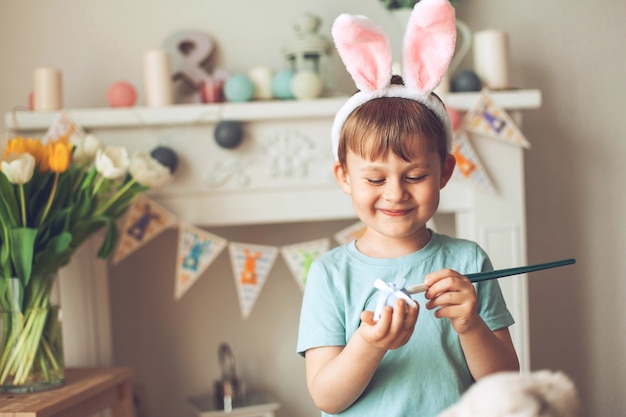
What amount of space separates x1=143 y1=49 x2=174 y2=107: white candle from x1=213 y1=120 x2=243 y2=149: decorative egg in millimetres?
143

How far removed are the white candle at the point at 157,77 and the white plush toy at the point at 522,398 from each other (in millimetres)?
1347

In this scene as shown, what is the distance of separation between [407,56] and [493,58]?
89 centimetres

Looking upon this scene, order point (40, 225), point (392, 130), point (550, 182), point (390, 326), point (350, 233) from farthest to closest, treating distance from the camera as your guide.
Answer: point (550, 182)
point (350, 233)
point (40, 225)
point (392, 130)
point (390, 326)

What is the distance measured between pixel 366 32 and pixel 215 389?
1235 millimetres

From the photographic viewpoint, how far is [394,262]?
106cm

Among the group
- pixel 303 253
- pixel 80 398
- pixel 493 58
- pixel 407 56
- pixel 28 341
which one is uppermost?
pixel 493 58

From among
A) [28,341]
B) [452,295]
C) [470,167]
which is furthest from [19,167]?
[470,167]

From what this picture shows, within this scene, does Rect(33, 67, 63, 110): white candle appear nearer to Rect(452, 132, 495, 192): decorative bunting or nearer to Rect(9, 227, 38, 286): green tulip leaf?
Rect(9, 227, 38, 286): green tulip leaf

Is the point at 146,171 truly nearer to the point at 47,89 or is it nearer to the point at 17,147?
the point at 17,147

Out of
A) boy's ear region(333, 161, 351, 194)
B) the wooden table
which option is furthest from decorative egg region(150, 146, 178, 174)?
boy's ear region(333, 161, 351, 194)

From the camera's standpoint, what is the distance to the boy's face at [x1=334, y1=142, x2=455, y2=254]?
3.27ft

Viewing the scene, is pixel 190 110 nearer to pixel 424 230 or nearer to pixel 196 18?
pixel 196 18

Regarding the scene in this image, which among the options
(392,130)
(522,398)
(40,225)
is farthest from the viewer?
(40,225)

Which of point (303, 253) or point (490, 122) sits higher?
point (490, 122)
